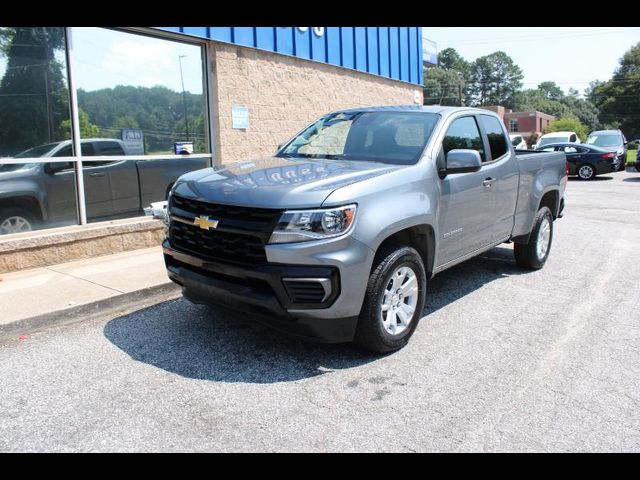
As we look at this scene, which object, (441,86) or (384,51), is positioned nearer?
(384,51)

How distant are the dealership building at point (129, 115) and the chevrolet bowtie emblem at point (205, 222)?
3.33 metres

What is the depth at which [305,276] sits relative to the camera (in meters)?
3.58

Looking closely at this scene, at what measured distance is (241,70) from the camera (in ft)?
29.9

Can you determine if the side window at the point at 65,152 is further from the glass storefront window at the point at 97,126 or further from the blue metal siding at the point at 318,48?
the blue metal siding at the point at 318,48

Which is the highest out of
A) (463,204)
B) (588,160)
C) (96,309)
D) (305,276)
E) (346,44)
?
(346,44)

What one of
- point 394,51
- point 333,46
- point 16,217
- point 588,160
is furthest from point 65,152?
point 588,160

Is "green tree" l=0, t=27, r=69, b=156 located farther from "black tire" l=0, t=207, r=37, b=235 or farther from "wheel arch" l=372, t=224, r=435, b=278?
"wheel arch" l=372, t=224, r=435, b=278

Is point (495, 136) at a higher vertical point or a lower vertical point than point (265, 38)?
lower

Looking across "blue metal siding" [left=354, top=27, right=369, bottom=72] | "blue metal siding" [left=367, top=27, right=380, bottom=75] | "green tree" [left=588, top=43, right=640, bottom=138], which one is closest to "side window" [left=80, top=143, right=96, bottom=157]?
"blue metal siding" [left=354, top=27, right=369, bottom=72]

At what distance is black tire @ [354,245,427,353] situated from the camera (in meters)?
3.87

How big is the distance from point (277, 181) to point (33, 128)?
4.34 m

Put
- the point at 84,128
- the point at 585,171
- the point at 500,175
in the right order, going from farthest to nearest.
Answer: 1. the point at 585,171
2. the point at 84,128
3. the point at 500,175

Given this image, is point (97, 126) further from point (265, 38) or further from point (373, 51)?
point (373, 51)

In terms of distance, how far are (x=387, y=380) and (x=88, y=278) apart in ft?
12.4
